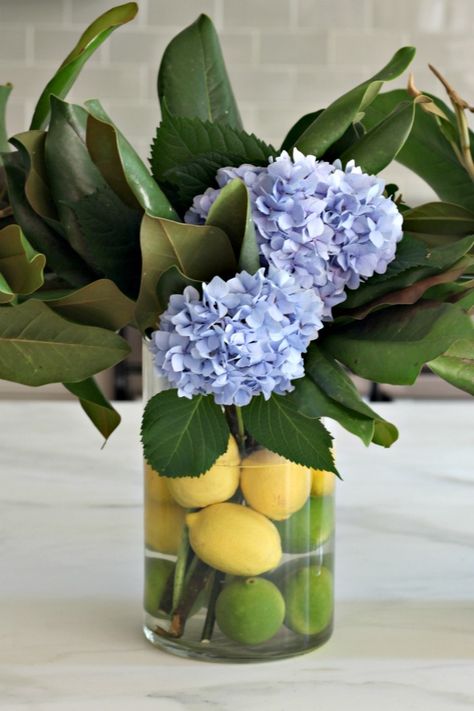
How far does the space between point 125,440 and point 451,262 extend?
2.67 ft

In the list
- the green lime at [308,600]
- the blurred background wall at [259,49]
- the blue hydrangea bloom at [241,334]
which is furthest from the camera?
the blurred background wall at [259,49]

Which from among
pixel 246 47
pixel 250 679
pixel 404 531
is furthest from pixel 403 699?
pixel 246 47

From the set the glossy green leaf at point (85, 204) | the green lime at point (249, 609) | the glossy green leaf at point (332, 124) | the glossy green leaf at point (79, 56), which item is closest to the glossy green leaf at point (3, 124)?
the glossy green leaf at point (79, 56)

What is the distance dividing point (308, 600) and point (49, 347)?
0.22 metres

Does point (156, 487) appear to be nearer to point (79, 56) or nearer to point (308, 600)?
point (308, 600)

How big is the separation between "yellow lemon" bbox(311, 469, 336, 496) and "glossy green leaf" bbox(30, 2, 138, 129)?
0.96 feet

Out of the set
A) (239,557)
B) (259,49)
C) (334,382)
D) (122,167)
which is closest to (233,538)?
(239,557)

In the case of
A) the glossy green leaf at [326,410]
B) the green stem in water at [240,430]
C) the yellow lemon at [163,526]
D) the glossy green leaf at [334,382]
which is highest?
the glossy green leaf at [334,382]

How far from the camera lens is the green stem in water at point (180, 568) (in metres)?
0.62

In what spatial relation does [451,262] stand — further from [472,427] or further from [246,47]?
[246,47]

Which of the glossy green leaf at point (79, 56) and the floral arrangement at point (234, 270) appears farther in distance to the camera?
the glossy green leaf at point (79, 56)

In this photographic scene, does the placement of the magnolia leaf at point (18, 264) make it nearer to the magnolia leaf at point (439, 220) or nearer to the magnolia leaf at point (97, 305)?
the magnolia leaf at point (97, 305)

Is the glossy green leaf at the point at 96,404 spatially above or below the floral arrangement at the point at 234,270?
below

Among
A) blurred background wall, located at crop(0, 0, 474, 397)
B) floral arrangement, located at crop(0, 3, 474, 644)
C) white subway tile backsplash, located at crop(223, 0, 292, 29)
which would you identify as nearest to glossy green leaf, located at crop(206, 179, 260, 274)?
floral arrangement, located at crop(0, 3, 474, 644)
